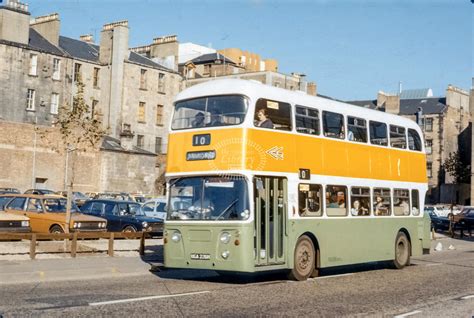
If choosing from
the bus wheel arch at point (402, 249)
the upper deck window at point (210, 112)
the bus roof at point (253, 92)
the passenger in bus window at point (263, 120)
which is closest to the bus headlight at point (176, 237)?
the upper deck window at point (210, 112)

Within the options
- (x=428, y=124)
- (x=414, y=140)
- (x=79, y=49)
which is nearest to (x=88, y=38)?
(x=79, y=49)

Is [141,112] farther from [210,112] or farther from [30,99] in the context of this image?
[210,112]

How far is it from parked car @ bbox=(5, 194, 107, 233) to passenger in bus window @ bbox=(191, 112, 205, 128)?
10704mm

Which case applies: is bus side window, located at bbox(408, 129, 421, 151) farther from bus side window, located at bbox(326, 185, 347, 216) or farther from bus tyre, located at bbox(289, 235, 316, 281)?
bus tyre, located at bbox(289, 235, 316, 281)

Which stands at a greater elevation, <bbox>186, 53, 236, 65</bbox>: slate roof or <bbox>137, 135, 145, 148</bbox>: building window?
<bbox>186, 53, 236, 65</bbox>: slate roof

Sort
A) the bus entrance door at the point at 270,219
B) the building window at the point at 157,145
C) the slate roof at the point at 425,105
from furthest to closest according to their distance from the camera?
the slate roof at the point at 425,105 → the building window at the point at 157,145 → the bus entrance door at the point at 270,219

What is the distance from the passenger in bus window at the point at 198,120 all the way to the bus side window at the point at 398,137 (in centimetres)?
750

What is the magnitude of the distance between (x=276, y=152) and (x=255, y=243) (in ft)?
7.55

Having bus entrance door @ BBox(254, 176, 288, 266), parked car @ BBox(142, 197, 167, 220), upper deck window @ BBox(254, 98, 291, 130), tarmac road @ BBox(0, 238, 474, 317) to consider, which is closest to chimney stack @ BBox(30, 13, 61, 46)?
parked car @ BBox(142, 197, 167, 220)

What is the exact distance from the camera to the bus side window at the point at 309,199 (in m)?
17.5

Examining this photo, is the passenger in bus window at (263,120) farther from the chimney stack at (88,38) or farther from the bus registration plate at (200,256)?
the chimney stack at (88,38)

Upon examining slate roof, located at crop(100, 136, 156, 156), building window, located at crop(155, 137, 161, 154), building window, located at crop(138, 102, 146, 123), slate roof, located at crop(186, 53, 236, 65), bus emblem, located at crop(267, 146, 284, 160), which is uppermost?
slate roof, located at crop(186, 53, 236, 65)

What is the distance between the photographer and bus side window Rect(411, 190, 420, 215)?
2264 cm

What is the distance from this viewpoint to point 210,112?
16531 millimetres
